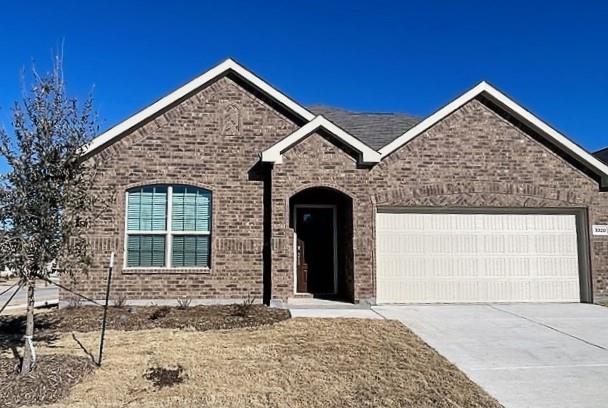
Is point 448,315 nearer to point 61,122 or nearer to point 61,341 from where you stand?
point 61,341

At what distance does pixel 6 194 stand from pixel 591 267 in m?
13.3

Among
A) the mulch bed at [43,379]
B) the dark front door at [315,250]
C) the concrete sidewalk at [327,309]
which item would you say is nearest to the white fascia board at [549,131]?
→ the dark front door at [315,250]

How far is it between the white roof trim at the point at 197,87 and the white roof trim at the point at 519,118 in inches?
135

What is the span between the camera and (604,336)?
885 centimetres

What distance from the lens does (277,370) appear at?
21.7 ft

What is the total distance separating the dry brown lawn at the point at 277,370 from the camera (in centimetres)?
560

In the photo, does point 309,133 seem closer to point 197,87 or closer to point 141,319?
point 197,87

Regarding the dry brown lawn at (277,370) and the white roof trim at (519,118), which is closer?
the dry brown lawn at (277,370)

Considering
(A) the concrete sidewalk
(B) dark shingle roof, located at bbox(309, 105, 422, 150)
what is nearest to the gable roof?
(B) dark shingle roof, located at bbox(309, 105, 422, 150)

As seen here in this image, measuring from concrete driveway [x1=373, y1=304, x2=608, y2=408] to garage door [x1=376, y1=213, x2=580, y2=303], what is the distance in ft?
1.85

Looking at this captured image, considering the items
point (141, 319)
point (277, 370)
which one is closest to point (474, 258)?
point (277, 370)

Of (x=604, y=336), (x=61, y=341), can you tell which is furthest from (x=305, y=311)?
(x=604, y=336)

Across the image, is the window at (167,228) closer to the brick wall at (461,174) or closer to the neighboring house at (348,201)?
the neighboring house at (348,201)

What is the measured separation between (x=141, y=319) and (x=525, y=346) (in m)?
7.35
